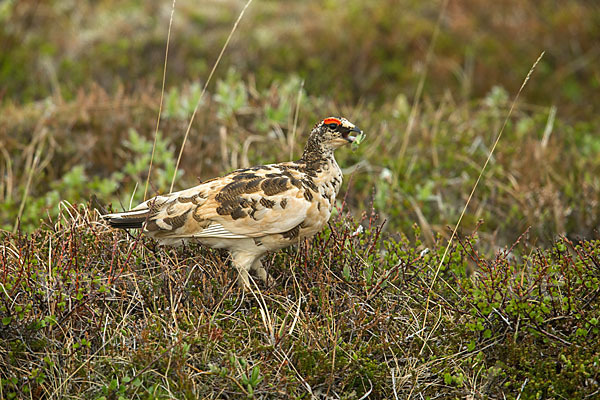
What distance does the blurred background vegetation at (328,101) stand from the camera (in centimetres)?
581

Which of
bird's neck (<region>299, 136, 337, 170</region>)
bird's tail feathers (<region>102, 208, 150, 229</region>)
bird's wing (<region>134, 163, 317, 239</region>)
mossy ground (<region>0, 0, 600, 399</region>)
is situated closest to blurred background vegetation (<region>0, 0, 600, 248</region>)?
mossy ground (<region>0, 0, 600, 399</region>)

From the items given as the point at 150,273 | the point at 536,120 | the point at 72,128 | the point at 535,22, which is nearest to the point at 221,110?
the point at 72,128

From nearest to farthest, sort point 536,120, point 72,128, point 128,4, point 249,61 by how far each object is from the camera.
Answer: point 72,128 → point 536,120 → point 249,61 → point 128,4

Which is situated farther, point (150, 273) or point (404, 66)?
point (404, 66)

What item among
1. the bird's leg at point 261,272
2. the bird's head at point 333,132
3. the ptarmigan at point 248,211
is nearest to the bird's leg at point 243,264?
the ptarmigan at point 248,211

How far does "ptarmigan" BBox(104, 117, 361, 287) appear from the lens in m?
3.78

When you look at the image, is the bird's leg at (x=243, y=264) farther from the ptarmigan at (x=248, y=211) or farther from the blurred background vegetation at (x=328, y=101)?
the blurred background vegetation at (x=328, y=101)

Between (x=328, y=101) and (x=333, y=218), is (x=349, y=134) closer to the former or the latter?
(x=333, y=218)

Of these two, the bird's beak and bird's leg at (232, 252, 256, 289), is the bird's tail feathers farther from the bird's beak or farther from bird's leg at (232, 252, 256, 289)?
the bird's beak

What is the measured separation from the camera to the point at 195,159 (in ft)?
20.5

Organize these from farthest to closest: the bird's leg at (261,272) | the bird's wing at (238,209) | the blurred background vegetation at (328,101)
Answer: the blurred background vegetation at (328,101), the bird's leg at (261,272), the bird's wing at (238,209)

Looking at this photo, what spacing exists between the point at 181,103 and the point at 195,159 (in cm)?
82

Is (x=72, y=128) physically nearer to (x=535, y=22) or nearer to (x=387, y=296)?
(x=387, y=296)

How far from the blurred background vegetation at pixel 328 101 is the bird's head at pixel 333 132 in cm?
99
